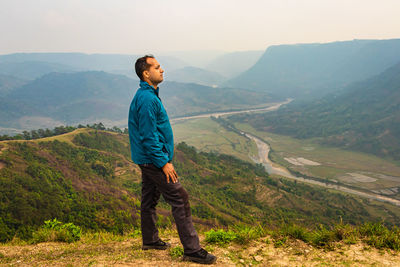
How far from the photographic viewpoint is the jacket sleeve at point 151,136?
3.48 m

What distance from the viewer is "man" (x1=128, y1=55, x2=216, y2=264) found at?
3.51 meters

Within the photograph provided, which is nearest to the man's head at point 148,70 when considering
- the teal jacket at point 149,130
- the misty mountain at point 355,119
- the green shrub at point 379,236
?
the teal jacket at point 149,130

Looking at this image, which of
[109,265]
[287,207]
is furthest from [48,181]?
[287,207]

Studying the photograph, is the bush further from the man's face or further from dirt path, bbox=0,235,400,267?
the man's face

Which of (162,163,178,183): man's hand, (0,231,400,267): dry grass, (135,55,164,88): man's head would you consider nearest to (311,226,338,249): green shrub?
(0,231,400,267): dry grass

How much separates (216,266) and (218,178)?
1895 inches

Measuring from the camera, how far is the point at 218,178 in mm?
50969

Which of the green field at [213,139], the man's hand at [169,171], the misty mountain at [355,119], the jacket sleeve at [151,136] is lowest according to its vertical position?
the green field at [213,139]

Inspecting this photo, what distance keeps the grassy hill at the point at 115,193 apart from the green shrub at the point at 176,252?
6.45 ft

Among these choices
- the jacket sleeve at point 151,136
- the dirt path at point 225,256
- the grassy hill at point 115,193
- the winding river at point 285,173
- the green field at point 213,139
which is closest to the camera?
the jacket sleeve at point 151,136

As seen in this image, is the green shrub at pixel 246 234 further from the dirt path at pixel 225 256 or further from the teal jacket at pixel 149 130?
A: the teal jacket at pixel 149 130

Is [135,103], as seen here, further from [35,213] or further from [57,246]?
[35,213]

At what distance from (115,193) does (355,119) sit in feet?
441

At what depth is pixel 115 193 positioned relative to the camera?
26.9 metres
